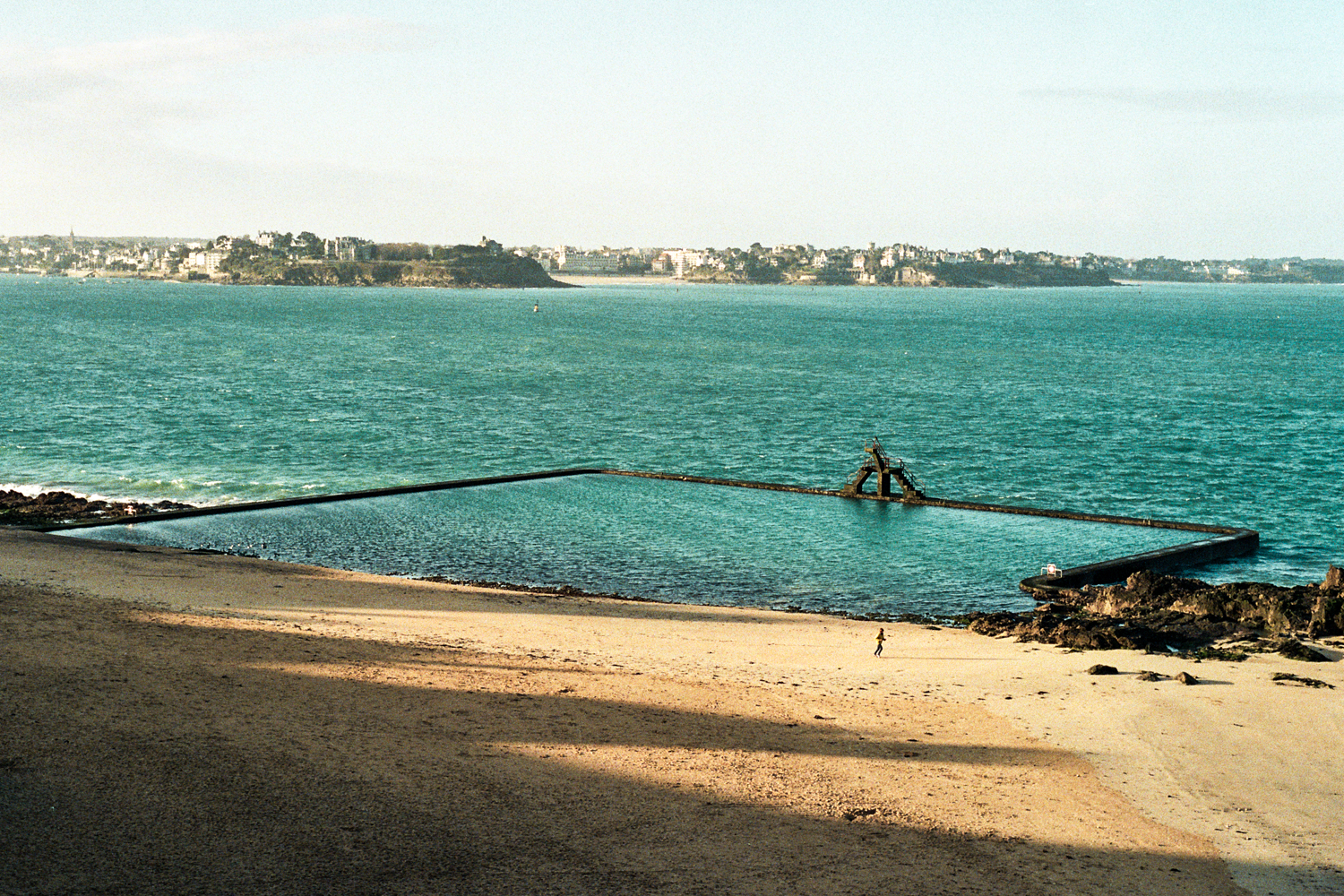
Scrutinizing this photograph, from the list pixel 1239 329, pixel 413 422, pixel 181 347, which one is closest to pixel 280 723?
pixel 413 422

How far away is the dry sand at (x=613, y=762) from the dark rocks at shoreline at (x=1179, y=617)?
929 mm

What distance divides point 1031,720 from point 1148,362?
102m

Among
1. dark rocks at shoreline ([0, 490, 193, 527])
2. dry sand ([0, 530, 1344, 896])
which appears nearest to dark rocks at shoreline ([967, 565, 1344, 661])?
dry sand ([0, 530, 1344, 896])

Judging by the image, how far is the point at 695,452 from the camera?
189 ft

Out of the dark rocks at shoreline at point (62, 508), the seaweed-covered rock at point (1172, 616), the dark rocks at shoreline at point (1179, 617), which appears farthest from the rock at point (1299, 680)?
the dark rocks at shoreline at point (62, 508)

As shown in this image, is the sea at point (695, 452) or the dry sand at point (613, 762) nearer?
the dry sand at point (613, 762)

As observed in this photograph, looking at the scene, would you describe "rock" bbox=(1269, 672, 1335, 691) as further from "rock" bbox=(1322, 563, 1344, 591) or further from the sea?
the sea

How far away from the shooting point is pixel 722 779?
15594 mm

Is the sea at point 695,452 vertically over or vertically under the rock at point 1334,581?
under

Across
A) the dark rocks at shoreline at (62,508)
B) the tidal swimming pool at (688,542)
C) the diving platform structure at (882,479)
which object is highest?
the diving platform structure at (882,479)

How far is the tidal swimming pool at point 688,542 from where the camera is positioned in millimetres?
31219

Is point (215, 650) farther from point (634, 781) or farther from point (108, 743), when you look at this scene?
point (634, 781)

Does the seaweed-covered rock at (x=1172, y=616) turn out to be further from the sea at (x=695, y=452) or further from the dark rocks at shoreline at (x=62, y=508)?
the dark rocks at shoreline at (x=62, y=508)

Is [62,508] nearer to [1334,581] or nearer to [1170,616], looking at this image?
[1170,616]
